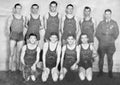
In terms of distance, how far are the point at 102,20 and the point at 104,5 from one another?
0.83ft

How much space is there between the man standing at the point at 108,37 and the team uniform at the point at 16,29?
119cm

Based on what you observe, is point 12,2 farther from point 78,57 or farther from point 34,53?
point 78,57

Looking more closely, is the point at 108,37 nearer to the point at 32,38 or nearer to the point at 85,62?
the point at 85,62

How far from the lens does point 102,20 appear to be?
4375 millimetres

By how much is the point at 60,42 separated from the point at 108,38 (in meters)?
0.75

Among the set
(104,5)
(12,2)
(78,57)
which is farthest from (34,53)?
(104,5)

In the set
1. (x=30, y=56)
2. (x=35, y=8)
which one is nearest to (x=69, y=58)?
(x=30, y=56)

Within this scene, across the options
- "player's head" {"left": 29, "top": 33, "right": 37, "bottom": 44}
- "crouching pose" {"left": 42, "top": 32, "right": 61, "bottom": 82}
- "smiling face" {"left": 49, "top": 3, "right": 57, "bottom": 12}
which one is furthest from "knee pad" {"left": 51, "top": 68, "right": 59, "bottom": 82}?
"smiling face" {"left": 49, "top": 3, "right": 57, "bottom": 12}

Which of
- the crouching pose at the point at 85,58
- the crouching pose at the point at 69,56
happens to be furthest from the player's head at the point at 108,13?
the crouching pose at the point at 69,56

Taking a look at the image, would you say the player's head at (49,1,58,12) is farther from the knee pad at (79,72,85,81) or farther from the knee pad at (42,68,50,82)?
the knee pad at (79,72,85,81)

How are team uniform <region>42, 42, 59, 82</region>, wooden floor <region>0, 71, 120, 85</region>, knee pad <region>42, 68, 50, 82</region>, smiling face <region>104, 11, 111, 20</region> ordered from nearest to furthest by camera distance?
wooden floor <region>0, 71, 120, 85</region>, knee pad <region>42, 68, 50, 82</region>, team uniform <region>42, 42, 59, 82</region>, smiling face <region>104, 11, 111, 20</region>

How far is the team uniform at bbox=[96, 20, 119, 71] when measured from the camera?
4152 millimetres

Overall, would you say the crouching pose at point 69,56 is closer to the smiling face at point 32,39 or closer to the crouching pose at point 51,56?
the crouching pose at point 51,56

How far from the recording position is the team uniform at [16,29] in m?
4.19
